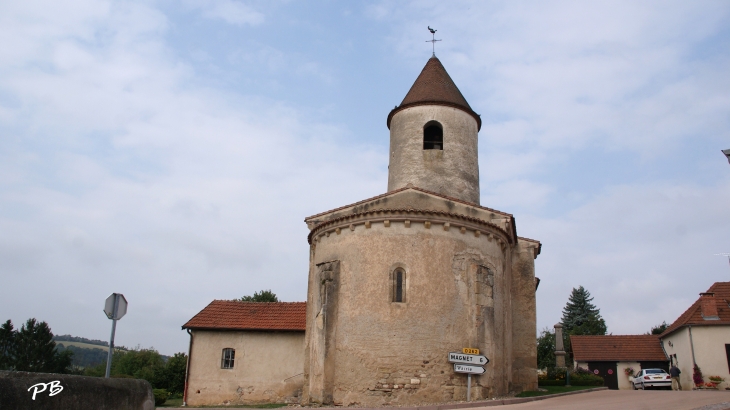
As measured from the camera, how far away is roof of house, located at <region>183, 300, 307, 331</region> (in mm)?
24594

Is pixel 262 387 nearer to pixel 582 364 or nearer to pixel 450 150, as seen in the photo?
pixel 450 150

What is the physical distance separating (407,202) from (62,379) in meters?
13.7

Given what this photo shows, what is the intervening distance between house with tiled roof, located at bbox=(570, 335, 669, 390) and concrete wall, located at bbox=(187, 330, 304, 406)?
73.2ft

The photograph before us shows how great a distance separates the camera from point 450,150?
23906 mm

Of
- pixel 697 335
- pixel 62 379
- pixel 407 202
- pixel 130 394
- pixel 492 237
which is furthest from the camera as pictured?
pixel 697 335

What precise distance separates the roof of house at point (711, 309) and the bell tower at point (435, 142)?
1442 centimetres

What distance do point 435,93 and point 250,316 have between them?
1264 cm

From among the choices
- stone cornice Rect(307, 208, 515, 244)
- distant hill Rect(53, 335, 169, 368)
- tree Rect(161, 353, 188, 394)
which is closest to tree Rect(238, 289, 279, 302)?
tree Rect(161, 353, 188, 394)

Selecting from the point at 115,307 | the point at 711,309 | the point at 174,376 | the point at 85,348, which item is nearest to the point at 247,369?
the point at 174,376

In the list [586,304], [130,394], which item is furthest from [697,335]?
[586,304]

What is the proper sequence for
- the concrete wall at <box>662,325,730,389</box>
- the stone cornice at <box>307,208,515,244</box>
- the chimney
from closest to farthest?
1. the stone cornice at <box>307,208,515,244</box>
2. the concrete wall at <box>662,325,730,389</box>
3. the chimney

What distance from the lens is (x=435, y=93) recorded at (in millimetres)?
24906

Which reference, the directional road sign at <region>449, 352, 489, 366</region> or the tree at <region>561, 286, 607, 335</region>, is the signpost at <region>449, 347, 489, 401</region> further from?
the tree at <region>561, 286, 607, 335</region>

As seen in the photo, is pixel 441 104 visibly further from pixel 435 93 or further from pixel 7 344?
pixel 7 344
